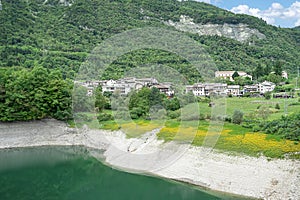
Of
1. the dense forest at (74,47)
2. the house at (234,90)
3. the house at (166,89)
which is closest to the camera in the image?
the dense forest at (74,47)

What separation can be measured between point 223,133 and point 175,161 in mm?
3587

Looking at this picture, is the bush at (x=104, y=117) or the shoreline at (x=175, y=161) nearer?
the shoreline at (x=175, y=161)

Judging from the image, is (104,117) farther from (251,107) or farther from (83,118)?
(251,107)

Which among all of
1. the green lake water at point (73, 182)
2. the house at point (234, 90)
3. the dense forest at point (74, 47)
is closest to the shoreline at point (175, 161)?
the green lake water at point (73, 182)

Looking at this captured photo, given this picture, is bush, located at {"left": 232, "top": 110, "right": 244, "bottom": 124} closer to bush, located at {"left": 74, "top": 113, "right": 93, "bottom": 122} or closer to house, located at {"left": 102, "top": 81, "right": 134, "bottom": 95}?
bush, located at {"left": 74, "top": 113, "right": 93, "bottom": 122}

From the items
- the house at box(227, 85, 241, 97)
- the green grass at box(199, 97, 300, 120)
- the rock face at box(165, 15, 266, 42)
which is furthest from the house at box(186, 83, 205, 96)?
the rock face at box(165, 15, 266, 42)

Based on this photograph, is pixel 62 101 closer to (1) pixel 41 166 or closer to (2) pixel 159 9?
(1) pixel 41 166

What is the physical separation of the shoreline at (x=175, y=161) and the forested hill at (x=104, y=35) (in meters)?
15.1

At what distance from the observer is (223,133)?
21594 millimetres

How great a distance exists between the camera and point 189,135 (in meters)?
22.3

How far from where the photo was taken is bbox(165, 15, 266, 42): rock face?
80.7m

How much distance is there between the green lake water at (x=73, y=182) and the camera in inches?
691

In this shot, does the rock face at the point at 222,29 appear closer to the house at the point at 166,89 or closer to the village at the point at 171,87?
the village at the point at 171,87

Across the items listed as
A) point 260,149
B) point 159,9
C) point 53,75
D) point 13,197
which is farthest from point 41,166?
point 159,9
